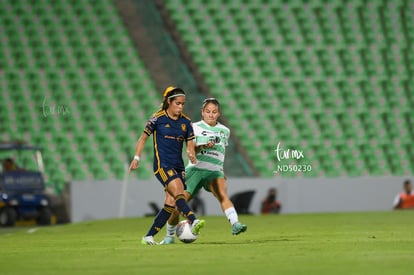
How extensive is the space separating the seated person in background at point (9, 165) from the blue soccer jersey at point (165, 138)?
1379 cm

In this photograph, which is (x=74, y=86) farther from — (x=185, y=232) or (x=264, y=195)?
(x=185, y=232)

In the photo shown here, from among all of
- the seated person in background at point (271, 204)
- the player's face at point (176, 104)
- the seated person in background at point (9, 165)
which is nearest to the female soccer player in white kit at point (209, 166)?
the player's face at point (176, 104)

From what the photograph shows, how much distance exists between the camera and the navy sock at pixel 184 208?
35.5 ft

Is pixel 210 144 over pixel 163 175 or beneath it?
over

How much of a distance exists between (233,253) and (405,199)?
1501cm

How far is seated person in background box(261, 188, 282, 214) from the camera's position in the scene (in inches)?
932

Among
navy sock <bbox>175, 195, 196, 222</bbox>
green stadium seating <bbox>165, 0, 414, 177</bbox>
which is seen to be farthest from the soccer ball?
green stadium seating <bbox>165, 0, 414, 177</bbox>

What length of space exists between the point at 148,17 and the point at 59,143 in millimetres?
4793

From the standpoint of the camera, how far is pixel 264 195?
24.1 meters

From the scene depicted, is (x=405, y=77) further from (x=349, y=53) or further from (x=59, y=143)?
(x=59, y=143)

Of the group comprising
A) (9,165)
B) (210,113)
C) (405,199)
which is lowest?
(405,199)

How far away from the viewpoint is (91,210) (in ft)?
79.5

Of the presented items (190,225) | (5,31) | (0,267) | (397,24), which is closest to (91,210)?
(5,31)

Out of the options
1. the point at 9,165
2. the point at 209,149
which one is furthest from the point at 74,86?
the point at 209,149
